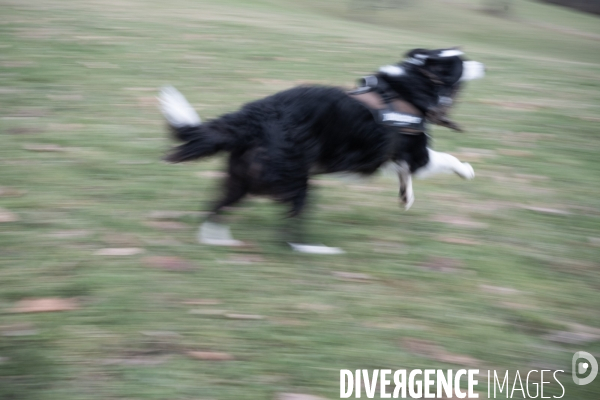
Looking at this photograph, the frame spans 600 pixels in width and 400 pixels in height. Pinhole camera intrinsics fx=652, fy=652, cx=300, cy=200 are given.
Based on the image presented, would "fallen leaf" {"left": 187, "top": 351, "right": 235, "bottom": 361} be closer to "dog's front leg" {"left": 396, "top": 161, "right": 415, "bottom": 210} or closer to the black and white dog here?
the black and white dog

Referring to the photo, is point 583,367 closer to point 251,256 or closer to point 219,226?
point 251,256

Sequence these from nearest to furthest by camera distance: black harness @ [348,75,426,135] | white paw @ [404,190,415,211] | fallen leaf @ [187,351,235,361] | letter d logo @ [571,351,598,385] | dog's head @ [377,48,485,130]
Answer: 1. fallen leaf @ [187,351,235,361]
2. letter d logo @ [571,351,598,385]
3. black harness @ [348,75,426,135]
4. dog's head @ [377,48,485,130]
5. white paw @ [404,190,415,211]

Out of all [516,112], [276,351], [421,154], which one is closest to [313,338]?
[276,351]

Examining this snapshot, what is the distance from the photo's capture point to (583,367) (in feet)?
10.8

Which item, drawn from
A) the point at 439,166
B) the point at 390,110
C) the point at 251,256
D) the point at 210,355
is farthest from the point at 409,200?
the point at 210,355

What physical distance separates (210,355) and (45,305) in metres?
0.94

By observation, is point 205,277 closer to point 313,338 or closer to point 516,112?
point 313,338

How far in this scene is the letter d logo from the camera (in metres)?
3.18

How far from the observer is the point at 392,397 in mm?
2957

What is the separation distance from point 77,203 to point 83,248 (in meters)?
0.72

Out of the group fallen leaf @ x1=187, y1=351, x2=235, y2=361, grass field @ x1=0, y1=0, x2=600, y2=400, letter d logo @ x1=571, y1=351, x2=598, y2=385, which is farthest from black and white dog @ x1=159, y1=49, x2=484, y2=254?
letter d logo @ x1=571, y1=351, x2=598, y2=385

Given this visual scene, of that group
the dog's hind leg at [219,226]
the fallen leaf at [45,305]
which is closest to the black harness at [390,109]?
the dog's hind leg at [219,226]

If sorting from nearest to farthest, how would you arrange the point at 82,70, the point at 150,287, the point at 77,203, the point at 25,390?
the point at 25,390 → the point at 150,287 → the point at 77,203 → the point at 82,70

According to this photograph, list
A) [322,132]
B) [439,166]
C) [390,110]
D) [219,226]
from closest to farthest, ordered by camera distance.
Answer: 1. [322,132]
2. [219,226]
3. [390,110]
4. [439,166]
